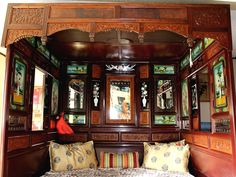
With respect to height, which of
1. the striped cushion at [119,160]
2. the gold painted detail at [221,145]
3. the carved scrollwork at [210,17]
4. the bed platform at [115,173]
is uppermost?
the carved scrollwork at [210,17]

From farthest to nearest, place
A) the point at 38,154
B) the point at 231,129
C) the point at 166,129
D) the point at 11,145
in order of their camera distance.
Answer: the point at 166,129
the point at 38,154
the point at 11,145
the point at 231,129

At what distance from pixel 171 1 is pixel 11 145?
2.17 metres

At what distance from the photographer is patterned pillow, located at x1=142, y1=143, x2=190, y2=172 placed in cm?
309

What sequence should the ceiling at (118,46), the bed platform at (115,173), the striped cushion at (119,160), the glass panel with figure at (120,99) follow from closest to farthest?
the bed platform at (115,173), the ceiling at (118,46), the striped cushion at (119,160), the glass panel with figure at (120,99)

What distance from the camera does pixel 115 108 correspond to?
381 cm

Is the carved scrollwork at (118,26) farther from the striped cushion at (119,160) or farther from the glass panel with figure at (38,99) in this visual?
the striped cushion at (119,160)

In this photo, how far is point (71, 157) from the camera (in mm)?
3201

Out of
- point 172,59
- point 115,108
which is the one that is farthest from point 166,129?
point 172,59

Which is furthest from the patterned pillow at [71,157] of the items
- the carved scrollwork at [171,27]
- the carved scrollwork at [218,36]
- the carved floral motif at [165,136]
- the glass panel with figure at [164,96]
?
the carved scrollwork at [218,36]

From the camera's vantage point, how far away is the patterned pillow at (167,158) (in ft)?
10.2

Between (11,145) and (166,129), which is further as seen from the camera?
(166,129)

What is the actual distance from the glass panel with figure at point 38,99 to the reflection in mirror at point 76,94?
2.08ft

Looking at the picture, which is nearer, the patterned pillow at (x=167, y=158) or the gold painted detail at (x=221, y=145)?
the gold painted detail at (x=221, y=145)

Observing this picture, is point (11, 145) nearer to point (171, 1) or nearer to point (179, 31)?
point (179, 31)
